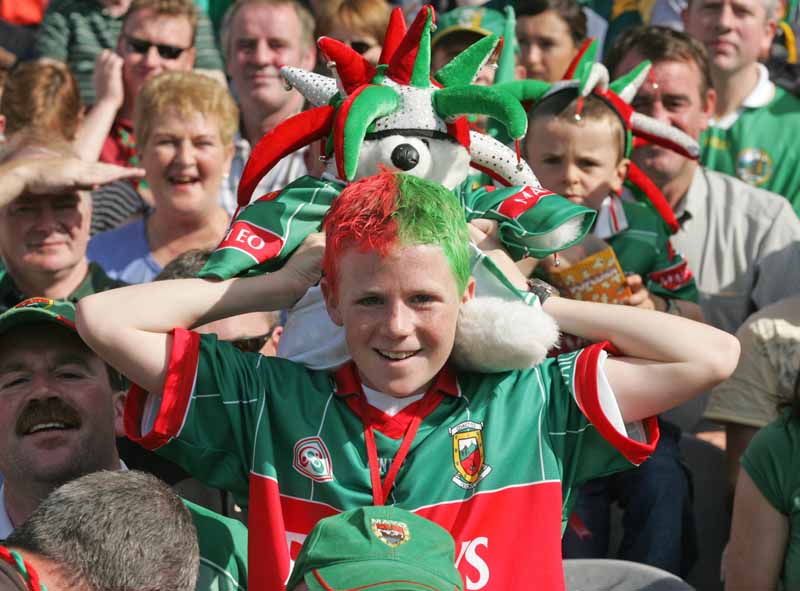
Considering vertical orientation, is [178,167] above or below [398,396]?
above

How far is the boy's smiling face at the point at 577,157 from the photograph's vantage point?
4.23 metres

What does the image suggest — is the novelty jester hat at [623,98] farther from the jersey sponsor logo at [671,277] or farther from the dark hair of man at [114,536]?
the dark hair of man at [114,536]

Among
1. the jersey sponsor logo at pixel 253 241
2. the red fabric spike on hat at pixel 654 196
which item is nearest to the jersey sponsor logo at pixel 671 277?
the red fabric spike on hat at pixel 654 196

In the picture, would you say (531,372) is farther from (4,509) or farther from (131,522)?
(4,509)

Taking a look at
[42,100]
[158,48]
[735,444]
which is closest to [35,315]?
[735,444]

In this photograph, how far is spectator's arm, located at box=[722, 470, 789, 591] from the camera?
3541mm

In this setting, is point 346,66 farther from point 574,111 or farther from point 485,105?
point 574,111

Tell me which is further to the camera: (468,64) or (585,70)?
(585,70)

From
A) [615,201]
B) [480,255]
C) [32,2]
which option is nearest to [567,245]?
[480,255]

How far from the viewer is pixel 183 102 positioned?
5.04 metres

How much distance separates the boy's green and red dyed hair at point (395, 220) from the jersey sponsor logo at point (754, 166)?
10.1ft

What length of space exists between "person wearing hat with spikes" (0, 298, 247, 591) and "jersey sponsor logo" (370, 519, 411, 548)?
842 millimetres

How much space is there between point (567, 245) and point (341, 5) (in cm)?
310

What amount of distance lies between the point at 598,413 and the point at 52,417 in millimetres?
1408
